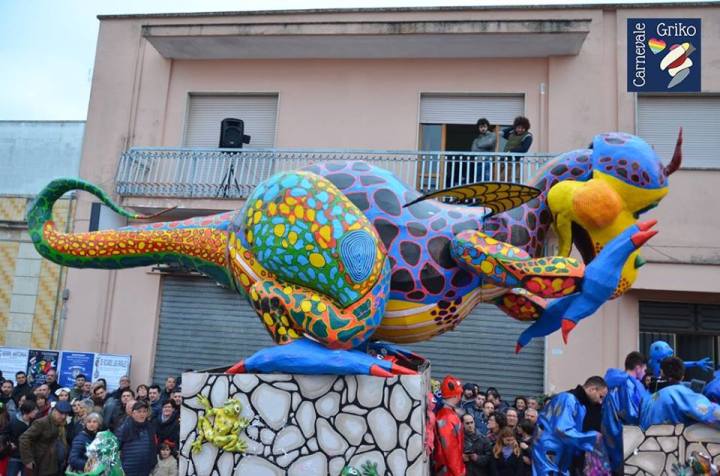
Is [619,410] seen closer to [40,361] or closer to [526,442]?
[526,442]

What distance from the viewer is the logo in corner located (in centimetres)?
972

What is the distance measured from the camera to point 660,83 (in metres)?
9.74

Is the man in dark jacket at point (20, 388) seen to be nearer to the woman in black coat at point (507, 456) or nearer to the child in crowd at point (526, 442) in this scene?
the woman in black coat at point (507, 456)

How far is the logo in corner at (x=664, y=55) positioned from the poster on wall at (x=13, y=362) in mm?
9700

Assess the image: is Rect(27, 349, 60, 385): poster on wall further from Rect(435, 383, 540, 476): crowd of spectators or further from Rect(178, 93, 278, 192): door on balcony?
Rect(435, 383, 540, 476): crowd of spectators

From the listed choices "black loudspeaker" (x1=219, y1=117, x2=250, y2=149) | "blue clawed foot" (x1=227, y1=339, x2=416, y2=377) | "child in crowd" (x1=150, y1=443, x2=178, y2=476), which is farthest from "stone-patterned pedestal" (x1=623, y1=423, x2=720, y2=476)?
"black loudspeaker" (x1=219, y1=117, x2=250, y2=149)

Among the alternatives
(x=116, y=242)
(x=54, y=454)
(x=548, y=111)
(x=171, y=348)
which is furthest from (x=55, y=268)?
(x=548, y=111)

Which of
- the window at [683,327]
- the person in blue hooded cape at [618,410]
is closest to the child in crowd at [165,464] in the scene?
the person in blue hooded cape at [618,410]

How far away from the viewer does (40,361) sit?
10.1 m

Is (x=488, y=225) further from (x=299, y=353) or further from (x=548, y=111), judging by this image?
(x=548, y=111)

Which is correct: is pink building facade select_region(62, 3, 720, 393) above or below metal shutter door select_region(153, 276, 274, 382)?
above

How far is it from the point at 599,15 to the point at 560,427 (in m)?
7.27

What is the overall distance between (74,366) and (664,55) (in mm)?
9621

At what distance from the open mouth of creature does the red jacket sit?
1533 millimetres
